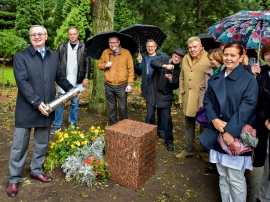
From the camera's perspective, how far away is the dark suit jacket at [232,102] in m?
2.74

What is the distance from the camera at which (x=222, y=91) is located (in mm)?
2863

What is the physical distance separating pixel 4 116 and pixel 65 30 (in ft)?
22.3

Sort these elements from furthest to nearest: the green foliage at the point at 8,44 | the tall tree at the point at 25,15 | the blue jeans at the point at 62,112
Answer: the tall tree at the point at 25,15 → the green foliage at the point at 8,44 → the blue jeans at the point at 62,112

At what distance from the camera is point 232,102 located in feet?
9.21

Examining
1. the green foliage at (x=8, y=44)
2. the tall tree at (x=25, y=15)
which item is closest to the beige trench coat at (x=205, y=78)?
the green foliage at (x=8, y=44)

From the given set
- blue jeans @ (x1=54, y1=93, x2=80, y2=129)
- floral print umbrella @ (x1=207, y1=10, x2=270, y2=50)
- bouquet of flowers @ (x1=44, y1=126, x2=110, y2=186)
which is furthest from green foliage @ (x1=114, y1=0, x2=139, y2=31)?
floral print umbrella @ (x1=207, y1=10, x2=270, y2=50)

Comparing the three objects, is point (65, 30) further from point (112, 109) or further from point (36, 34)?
point (36, 34)

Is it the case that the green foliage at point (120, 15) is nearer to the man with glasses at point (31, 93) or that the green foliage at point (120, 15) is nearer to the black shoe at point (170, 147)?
the black shoe at point (170, 147)

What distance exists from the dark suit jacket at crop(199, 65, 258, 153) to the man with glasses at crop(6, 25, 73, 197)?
1948 mm

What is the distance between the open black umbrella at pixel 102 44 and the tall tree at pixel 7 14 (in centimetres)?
1629

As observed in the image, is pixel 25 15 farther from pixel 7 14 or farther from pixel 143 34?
pixel 143 34

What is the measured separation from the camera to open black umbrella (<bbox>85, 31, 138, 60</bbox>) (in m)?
4.95

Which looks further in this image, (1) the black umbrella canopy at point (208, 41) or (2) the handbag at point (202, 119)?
(1) the black umbrella canopy at point (208, 41)

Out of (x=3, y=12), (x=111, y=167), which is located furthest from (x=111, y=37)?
(x=3, y=12)
